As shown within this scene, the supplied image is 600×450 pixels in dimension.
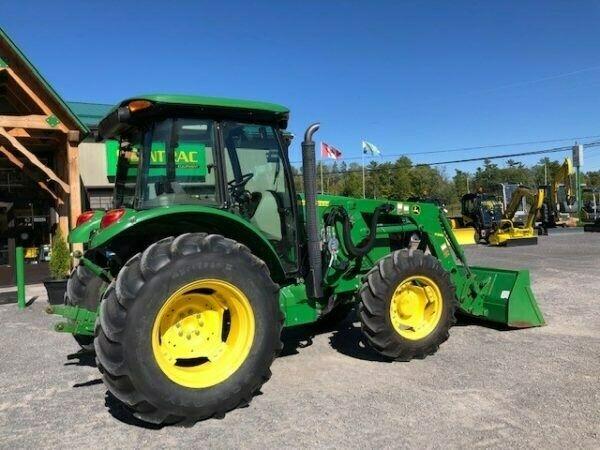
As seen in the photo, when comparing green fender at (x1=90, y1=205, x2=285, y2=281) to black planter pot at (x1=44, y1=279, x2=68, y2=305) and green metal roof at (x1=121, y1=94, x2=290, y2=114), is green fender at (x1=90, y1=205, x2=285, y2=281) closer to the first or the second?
green metal roof at (x1=121, y1=94, x2=290, y2=114)

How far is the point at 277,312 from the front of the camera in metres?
4.29

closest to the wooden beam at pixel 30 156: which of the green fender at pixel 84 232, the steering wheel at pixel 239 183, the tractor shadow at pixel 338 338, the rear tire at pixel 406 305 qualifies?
the green fender at pixel 84 232

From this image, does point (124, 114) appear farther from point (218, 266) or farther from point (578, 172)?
point (578, 172)

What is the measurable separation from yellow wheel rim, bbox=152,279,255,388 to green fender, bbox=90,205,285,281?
573mm

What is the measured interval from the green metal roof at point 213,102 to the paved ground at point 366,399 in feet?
7.96

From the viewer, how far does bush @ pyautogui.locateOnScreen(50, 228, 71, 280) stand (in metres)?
10.3

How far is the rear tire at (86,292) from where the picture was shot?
5.19 m

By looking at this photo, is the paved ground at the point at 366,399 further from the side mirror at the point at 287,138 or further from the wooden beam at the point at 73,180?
the wooden beam at the point at 73,180

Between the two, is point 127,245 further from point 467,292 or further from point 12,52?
point 12,52

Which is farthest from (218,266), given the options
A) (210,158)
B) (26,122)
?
(26,122)

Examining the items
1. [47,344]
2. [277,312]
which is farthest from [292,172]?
[47,344]

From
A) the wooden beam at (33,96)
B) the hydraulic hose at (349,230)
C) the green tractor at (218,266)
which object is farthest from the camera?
the wooden beam at (33,96)

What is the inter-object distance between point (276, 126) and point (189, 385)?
97.0 inches

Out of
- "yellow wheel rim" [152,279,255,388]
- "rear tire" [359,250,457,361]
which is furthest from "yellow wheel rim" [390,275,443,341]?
"yellow wheel rim" [152,279,255,388]
